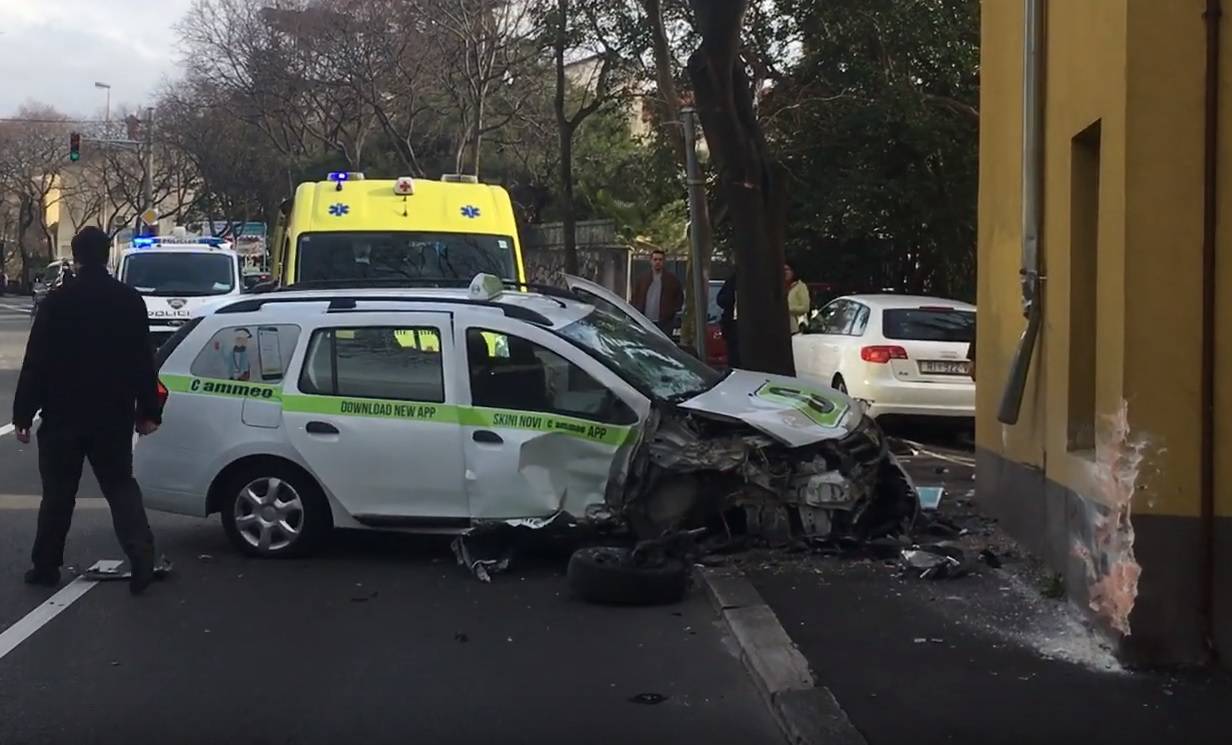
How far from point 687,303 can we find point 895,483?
37.1 feet

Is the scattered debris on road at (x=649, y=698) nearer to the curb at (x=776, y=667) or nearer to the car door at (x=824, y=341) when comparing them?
the curb at (x=776, y=667)

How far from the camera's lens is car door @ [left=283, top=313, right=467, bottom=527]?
28.2 feet

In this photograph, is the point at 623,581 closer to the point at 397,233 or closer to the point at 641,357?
the point at 641,357

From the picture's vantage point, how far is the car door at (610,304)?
10706 mm

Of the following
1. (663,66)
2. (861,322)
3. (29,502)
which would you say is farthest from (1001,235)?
(663,66)

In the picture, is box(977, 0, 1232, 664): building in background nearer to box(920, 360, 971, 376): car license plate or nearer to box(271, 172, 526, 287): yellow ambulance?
box(920, 360, 971, 376): car license plate

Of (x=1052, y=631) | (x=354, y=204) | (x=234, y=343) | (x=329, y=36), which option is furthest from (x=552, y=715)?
(x=329, y=36)

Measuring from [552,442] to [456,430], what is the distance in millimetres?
567

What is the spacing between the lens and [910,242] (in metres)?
24.2

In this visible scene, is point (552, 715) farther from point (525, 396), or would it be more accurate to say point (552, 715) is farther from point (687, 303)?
point (687, 303)

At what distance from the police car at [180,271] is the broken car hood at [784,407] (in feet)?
47.3

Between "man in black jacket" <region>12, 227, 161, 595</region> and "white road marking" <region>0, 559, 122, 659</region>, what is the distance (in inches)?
9.5

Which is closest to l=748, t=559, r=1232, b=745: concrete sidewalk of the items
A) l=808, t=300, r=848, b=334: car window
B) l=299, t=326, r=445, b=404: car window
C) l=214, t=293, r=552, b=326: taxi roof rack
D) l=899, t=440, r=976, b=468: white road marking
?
l=214, t=293, r=552, b=326: taxi roof rack

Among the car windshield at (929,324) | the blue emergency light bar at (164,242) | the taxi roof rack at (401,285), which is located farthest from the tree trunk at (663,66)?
the taxi roof rack at (401,285)
